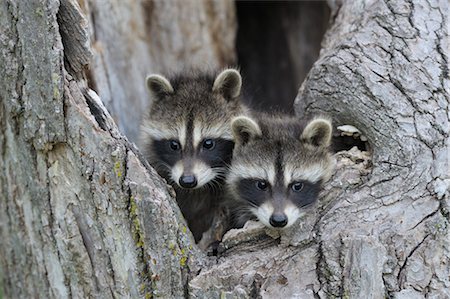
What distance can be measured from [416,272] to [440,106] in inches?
33.5

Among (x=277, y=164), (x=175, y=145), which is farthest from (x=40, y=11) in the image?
(x=277, y=164)

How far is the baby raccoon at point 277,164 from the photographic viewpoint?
11.2 feet

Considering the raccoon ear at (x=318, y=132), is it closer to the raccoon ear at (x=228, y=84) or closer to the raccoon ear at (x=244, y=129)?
the raccoon ear at (x=244, y=129)

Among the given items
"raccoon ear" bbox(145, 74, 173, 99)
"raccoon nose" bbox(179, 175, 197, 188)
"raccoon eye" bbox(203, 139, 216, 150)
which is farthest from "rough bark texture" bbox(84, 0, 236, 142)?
"raccoon nose" bbox(179, 175, 197, 188)

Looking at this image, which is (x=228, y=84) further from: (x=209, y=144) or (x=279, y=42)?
(x=279, y=42)

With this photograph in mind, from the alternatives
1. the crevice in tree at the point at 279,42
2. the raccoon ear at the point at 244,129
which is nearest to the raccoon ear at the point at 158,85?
the raccoon ear at the point at 244,129

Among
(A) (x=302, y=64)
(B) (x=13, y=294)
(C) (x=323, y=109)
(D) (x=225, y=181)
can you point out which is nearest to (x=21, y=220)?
(B) (x=13, y=294)

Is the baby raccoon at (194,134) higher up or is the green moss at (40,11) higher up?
the green moss at (40,11)

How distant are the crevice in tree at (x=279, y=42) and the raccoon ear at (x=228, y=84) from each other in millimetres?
1741

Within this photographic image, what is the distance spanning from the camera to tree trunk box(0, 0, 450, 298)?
2977 millimetres

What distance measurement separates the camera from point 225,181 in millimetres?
3730

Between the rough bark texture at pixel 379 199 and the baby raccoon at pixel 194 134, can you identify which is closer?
the rough bark texture at pixel 379 199

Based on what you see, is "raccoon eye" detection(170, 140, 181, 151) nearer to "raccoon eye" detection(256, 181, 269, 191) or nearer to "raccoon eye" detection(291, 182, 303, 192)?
"raccoon eye" detection(256, 181, 269, 191)

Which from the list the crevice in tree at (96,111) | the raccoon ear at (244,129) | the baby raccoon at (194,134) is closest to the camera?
the crevice in tree at (96,111)
